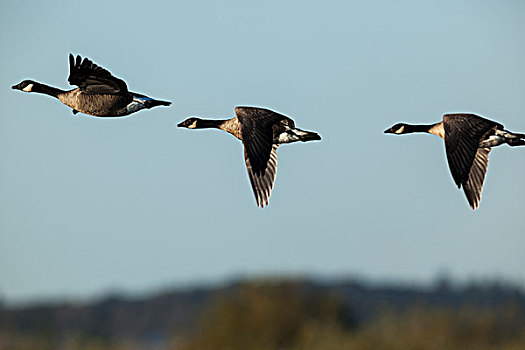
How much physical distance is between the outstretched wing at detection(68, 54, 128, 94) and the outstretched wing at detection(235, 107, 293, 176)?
5.44 ft

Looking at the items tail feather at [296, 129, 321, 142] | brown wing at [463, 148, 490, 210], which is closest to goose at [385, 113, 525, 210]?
brown wing at [463, 148, 490, 210]

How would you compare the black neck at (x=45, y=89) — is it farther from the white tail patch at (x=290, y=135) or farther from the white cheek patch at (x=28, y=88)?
the white tail patch at (x=290, y=135)

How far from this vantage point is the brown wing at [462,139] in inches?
509

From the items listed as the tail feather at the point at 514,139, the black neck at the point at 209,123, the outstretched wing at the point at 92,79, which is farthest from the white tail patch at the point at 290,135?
the tail feather at the point at 514,139

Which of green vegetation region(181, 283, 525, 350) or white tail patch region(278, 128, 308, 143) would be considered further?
green vegetation region(181, 283, 525, 350)

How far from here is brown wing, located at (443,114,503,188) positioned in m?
12.9

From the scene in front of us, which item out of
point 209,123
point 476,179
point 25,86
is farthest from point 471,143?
point 25,86

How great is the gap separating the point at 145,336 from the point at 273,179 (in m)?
107

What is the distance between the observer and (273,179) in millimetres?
14586

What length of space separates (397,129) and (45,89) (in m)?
5.79

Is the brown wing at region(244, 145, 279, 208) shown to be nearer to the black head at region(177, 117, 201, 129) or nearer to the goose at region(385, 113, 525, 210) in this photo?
the black head at region(177, 117, 201, 129)

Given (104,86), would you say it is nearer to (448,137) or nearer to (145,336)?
(448,137)

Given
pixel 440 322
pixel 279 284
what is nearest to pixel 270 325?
pixel 279 284

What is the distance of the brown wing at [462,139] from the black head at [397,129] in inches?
109
